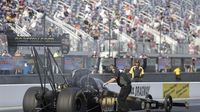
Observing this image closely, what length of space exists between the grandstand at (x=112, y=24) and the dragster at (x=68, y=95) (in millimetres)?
11473

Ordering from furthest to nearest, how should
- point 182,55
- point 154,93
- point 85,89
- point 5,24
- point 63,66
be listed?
1. point 182,55
2. point 5,24
3. point 63,66
4. point 154,93
5. point 85,89

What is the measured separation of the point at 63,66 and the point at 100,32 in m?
9.53

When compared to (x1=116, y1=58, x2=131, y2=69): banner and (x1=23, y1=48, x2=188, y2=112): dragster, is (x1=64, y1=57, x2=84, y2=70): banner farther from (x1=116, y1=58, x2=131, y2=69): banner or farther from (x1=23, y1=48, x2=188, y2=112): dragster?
(x1=23, y1=48, x2=188, y2=112): dragster

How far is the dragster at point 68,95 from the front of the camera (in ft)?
36.2

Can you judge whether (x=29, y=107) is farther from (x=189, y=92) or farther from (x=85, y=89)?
(x=189, y=92)

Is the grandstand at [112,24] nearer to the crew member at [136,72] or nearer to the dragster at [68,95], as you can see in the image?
the crew member at [136,72]

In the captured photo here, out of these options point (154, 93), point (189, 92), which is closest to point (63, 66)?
point (154, 93)

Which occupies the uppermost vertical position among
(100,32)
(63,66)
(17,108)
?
(100,32)

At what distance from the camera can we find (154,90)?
72.2 feet

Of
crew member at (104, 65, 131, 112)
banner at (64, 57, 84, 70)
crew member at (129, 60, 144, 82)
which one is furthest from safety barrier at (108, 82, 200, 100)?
crew member at (104, 65, 131, 112)

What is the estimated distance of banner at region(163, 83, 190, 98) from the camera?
22250mm

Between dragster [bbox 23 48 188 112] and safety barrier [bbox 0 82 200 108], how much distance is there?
5.52 meters

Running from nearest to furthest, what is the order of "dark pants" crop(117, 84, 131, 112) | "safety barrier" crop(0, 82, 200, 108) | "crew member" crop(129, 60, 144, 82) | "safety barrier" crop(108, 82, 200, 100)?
1. "dark pants" crop(117, 84, 131, 112)
2. "safety barrier" crop(0, 82, 200, 108)
3. "safety barrier" crop(108, 82, 200, 100)
4. "crew member" crop(129, 60, 144, 82)

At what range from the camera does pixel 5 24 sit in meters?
27.3
